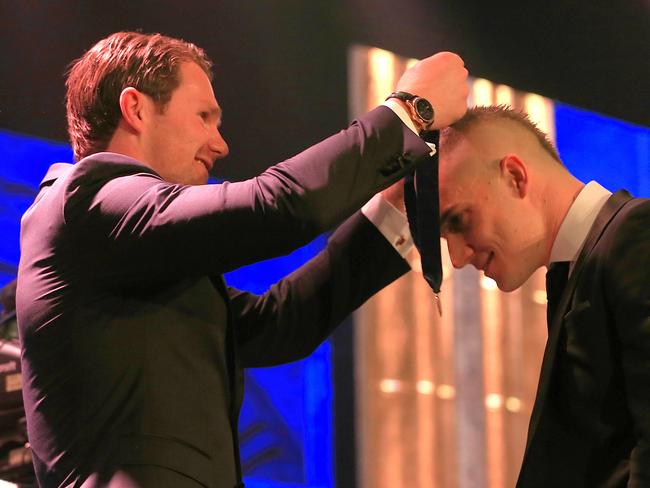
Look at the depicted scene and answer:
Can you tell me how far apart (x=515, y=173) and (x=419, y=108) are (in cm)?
33

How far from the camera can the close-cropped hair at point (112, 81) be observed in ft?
5.70

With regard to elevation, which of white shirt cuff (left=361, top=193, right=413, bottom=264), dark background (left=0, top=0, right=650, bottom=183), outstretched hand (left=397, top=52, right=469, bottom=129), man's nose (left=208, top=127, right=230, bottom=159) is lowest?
white shirt cuff (left=361, top=193, right=413, bottom=264)

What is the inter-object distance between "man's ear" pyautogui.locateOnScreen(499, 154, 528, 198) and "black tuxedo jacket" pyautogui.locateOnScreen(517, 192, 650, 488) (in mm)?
225

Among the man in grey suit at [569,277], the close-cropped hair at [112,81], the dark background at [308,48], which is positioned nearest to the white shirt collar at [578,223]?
the man in grey suit at [569,277]

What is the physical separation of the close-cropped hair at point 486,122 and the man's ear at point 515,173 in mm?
97

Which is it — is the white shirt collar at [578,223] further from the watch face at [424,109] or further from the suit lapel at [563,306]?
the watch face at [424,109]

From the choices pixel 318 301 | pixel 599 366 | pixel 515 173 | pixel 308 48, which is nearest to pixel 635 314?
pixel 599 366

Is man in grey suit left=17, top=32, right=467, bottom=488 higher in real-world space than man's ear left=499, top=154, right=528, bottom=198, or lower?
lower

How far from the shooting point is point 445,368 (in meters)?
3.93

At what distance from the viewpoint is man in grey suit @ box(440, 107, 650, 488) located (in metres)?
1.48

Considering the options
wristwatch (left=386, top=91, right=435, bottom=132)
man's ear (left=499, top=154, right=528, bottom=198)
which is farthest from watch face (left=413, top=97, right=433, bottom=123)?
man's ear (left=499, top=154, right=528, bottom=198)

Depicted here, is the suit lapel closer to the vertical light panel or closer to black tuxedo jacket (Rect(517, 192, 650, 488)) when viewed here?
black tuxedo jacket (Rect(517, 192, 650, 488))

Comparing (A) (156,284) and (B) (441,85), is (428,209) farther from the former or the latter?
(A) (156,284)

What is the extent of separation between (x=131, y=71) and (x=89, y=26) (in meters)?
1.31
